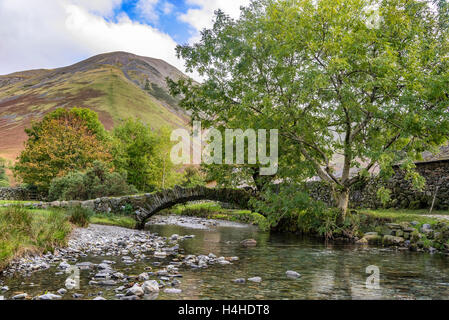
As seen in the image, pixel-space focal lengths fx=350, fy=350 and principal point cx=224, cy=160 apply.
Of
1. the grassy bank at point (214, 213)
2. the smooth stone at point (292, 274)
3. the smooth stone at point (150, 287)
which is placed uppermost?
the smooth stone at point (150, 287)

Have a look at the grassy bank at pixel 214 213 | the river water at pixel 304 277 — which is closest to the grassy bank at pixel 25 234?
the river water at pixel 304 277

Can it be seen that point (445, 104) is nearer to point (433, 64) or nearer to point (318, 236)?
point (433, 64)

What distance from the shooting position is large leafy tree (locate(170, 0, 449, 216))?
1327cm

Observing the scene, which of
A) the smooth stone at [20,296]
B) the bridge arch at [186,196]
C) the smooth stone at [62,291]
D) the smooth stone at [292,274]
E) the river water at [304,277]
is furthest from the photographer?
the bridge arch at [186,196]

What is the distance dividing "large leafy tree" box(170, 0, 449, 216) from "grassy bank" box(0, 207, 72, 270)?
8295 millimetres

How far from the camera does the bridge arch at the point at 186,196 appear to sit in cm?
1997

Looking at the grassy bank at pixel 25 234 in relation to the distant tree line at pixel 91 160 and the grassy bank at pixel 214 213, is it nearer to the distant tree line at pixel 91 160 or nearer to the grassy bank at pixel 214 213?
the distant tree line at pixel 91 160

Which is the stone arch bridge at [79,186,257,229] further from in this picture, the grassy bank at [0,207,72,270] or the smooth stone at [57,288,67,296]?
the smooth stone at [57,288,67,296]

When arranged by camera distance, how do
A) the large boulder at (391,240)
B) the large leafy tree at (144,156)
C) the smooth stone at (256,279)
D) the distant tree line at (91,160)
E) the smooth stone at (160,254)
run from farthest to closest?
the large leafy tree at (144,156)
the distant tree line at (91,160)
the large boulder at (391,240)
the smooth stone at (160,254)
the smooth stone at (256,279)

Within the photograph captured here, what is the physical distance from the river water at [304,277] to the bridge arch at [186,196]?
7253mm

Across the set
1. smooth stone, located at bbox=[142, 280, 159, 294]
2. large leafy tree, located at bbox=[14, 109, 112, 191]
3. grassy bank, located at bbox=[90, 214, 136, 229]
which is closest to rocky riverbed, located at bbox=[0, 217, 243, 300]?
smooth stone, located at bbox=[142, 280, 159, 294]

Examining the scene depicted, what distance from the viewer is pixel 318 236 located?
17.7 meters

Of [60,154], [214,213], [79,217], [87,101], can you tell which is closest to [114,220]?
[79,217]

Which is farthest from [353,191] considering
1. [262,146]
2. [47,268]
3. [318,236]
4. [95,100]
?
[95,100]
